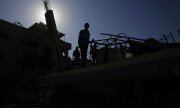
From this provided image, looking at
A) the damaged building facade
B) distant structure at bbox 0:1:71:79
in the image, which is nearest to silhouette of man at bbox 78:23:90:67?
distant structure at bbox 0:1:71:79

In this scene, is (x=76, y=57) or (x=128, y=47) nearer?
(x=128, y=47)

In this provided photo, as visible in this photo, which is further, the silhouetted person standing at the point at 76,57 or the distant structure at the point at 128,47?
the silhouetted person standing at the point at 76,57

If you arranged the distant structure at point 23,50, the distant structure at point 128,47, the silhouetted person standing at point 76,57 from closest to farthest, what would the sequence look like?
the distant structure at point 128,47, the silhouetted person standing at point 76,57, the distant structure at point 23,50

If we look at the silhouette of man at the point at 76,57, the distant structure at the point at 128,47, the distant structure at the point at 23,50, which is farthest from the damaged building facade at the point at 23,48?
the distant structure at the point at 128,47

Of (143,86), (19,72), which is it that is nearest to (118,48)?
(143,86)

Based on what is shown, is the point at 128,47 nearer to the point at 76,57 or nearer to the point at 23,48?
the point at 76,57

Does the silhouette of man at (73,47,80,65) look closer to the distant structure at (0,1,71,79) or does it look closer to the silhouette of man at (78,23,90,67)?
the distant structure at (0,1,71,79)

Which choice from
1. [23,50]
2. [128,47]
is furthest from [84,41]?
[23,50]

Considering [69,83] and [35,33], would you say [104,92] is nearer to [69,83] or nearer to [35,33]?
[69,83]

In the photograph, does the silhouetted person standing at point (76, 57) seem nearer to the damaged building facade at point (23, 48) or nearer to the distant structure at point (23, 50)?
the distant structure at point (23, 50)

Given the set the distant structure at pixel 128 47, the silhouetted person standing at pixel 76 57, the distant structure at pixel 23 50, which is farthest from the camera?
the distant structure at pixel 23 50

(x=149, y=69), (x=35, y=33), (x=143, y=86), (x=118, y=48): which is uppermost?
(x=35, y=33)

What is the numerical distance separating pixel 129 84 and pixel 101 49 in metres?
6.43

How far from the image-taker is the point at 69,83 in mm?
4977
